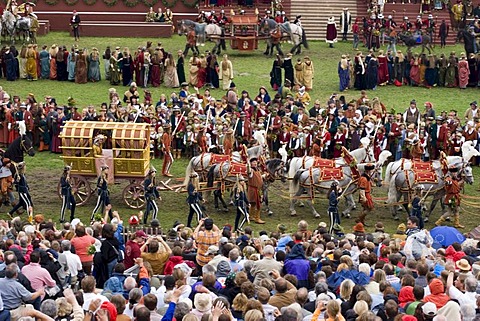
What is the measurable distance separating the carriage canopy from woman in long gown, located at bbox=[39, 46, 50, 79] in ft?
44.3

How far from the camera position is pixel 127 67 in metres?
37.3

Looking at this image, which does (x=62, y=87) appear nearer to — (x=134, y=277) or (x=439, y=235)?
(x=439, y=235)

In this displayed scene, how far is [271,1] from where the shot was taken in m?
46.8

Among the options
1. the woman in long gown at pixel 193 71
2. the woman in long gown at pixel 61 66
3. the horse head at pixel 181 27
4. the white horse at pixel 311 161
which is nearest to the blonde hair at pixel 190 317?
the white horse at pixel 311 161

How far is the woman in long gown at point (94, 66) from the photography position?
37.9m

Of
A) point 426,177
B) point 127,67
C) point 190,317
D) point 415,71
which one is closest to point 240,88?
point 127,67

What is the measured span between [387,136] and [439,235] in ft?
28.4

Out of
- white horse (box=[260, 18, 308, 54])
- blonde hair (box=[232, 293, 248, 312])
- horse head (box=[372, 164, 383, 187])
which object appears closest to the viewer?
blonde hair (box=[232, 293, 248, 312])

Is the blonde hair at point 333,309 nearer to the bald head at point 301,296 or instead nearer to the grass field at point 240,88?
the bald head at point 301,296

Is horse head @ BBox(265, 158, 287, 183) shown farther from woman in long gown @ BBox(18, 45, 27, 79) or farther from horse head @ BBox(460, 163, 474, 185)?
woman in long gown @ BBox(18, 45, 27, 79)

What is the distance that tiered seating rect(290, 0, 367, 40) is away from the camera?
46.2 metres

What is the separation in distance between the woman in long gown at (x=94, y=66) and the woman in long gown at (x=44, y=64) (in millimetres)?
1543

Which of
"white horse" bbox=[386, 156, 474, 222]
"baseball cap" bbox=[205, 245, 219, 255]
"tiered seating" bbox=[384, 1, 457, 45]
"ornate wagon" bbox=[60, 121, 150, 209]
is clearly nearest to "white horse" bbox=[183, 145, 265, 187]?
"ornate wagon" bbox=[60, 121, 150, 209]

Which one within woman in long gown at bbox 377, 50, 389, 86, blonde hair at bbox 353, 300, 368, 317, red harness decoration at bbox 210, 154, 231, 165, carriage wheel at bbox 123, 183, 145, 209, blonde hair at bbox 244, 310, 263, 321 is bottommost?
carriage wheel at bbox 123, 183, 145, 209
